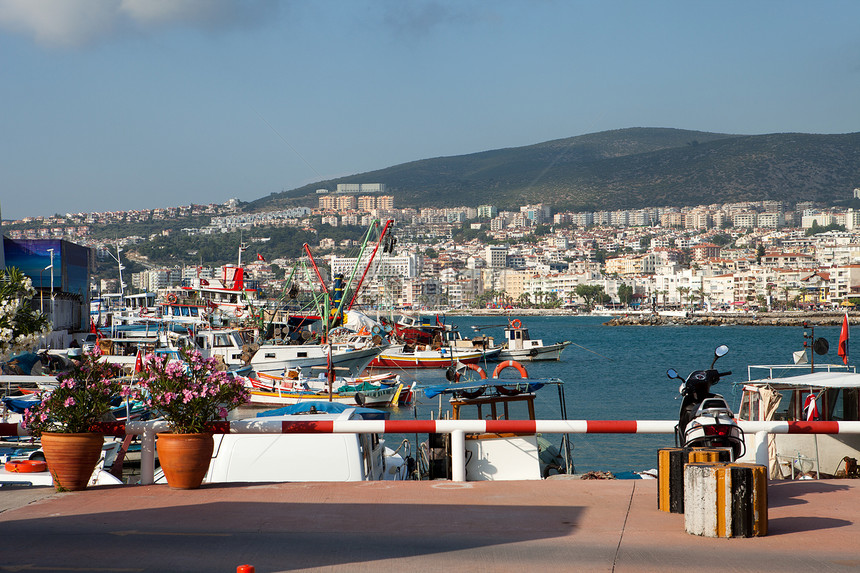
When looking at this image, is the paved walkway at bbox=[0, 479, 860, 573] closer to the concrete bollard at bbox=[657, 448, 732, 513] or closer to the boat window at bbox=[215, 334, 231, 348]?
the concrete bollard at bbox=[657, 448, 732, 513]

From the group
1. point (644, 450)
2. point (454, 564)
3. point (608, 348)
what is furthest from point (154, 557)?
point (608, 348)

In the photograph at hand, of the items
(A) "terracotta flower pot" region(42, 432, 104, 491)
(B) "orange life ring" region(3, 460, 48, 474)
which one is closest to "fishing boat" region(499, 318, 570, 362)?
(B) "orange life ring" region(3, 460, 48, 474)

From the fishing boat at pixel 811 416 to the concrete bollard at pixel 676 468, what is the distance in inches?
222

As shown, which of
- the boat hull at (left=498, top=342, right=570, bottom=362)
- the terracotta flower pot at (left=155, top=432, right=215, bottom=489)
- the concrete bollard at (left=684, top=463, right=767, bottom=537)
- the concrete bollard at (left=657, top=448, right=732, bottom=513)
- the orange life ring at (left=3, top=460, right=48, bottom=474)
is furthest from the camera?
the boat hull at (left=498, top=342, right=570, bottom=362)

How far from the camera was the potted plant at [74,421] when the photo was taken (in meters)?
7.73

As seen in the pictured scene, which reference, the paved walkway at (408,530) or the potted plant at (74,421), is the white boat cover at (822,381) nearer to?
the paved walkway at (408,530)

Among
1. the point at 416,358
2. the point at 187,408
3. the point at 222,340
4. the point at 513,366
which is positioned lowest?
the point at 416,358

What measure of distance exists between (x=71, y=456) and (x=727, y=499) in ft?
17.3

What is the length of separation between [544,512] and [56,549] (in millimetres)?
3492

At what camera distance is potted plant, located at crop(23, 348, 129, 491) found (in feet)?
25.3

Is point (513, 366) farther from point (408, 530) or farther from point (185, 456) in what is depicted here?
point (408, 530)

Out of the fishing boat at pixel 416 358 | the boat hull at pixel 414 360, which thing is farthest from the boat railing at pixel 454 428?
the boat hull at pixel 414 360

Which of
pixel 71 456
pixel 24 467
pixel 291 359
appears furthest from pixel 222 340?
pixel 71 456

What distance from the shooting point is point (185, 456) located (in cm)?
784
